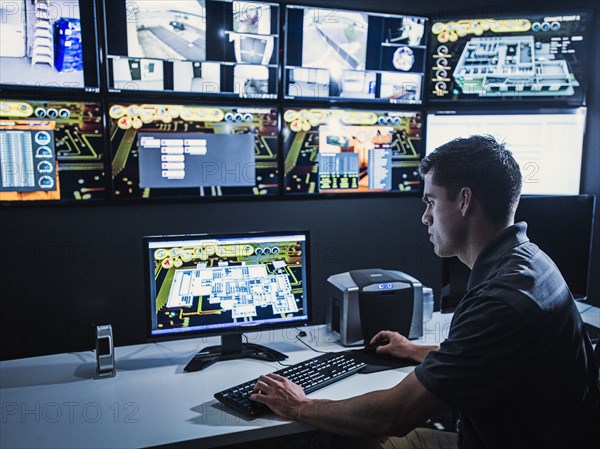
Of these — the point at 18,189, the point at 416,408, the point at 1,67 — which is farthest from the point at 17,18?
the point at 416,408

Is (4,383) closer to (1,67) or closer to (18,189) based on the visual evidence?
(18,189)

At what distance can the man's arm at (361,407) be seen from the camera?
128cm

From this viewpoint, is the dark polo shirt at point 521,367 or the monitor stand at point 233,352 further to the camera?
the monitor stand at point 233,352

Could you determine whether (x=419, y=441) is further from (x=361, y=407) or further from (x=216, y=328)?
(x=216, y=328)

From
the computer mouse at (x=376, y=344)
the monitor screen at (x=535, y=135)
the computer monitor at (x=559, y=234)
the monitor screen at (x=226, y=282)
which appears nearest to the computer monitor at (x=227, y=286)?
the monitor screen at (x=226, y=282)

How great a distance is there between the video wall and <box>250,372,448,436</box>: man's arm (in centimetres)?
114

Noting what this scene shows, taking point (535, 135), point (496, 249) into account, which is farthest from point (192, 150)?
point (535, 135)

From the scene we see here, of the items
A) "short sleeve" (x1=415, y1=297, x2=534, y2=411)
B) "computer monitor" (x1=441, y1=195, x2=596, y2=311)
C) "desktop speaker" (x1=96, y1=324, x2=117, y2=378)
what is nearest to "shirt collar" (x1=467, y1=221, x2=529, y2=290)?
"short sleeve" (x1=415, y1=297, x2=534, y2=411)

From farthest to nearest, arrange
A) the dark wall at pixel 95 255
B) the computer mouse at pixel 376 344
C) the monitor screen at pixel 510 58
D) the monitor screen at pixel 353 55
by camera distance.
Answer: the monitor screen at pixel 510 58
the monitor screen at pixel 353 55
the dark wall at pixel 95 255
the computer mouse at pixel 376 344

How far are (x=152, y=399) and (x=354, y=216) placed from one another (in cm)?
143

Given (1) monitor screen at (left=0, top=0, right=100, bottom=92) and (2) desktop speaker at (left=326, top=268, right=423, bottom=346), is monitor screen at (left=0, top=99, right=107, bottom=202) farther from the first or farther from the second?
(2) desktop speaker at (left=326, top=268, right=423, bottom=346)

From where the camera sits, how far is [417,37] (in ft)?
8.55

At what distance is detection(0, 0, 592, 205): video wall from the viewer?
2.16m

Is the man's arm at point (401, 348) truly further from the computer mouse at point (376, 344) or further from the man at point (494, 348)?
the man at point (494, 348)
